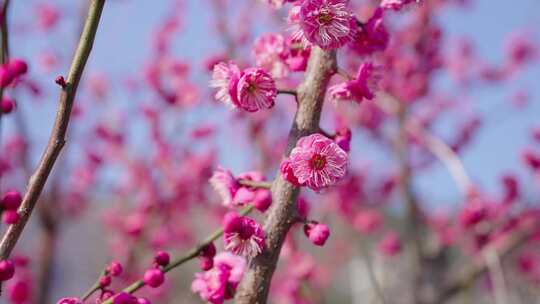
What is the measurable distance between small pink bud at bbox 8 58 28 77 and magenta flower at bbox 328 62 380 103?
80 cm

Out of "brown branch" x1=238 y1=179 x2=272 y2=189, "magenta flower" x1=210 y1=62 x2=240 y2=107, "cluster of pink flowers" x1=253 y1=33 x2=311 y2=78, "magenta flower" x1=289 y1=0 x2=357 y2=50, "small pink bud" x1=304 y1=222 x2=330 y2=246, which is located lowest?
"small pink bud" x1=304 y1=222 x2=330 y2=246

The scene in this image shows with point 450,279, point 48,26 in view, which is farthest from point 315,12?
point 48,26

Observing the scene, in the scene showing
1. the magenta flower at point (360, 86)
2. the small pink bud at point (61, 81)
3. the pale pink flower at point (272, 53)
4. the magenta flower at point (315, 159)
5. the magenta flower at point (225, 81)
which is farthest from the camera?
the pale pink flower at point (272, 53)

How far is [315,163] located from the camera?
4.45ft

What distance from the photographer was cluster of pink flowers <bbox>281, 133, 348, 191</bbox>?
4.43 feet

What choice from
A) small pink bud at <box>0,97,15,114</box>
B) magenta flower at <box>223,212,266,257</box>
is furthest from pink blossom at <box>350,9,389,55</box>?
small pink bud at <box>0,97,15,114</box>

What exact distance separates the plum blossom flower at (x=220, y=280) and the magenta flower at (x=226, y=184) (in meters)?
0.17

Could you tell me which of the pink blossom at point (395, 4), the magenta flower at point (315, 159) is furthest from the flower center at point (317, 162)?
the pink blossom at point (395, 4)

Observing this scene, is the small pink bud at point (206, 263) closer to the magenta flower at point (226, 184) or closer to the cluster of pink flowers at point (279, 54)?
the magenta flower at point (226, 184)

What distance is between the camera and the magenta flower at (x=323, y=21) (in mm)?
1368

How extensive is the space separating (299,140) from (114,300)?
0.57 m

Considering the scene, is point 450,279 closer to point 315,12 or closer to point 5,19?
point 315,12

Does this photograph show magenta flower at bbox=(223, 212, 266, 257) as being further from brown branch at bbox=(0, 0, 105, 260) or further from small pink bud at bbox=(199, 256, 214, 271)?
brown branch at bbox=(0, 0, 105, 260)

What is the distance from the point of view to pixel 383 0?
5.21 feet
